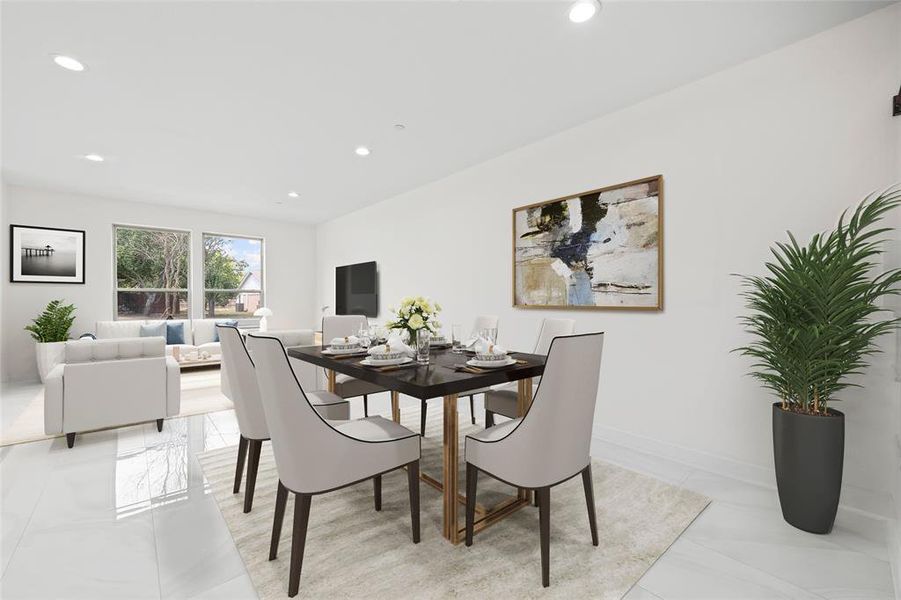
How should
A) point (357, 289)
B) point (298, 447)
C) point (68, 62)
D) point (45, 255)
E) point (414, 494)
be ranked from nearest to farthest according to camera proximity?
point (298, 447)
point (414, 494)
point (68, 62)
point (45, 255)
point (357, 289)

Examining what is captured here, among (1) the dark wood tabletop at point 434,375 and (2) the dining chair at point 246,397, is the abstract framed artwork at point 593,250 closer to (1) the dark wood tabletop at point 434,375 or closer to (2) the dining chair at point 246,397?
(1) the dark wood tabletop at point 434,375

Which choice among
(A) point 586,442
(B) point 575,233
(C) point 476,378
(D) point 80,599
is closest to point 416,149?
(B) point 575,233

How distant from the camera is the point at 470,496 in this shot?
1784 mm

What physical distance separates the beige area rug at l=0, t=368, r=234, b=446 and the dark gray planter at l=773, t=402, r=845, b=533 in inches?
177

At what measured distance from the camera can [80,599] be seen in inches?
58.8

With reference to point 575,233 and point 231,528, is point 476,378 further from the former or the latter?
point 575,233

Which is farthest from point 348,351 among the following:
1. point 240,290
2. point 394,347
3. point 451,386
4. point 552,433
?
point 240,290

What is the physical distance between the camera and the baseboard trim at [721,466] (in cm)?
204

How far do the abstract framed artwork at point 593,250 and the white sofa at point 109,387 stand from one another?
125 inches

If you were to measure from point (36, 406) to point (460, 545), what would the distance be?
490 cm

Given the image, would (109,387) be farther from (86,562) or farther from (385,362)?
(385,362)

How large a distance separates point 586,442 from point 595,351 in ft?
1.35

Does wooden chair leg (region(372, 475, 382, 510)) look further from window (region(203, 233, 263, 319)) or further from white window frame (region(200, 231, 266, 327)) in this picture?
window (region(203, 233, 263, 319))

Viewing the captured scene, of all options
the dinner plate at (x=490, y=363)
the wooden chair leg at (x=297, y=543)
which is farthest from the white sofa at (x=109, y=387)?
the dinner plate at (x=490, y=363)
